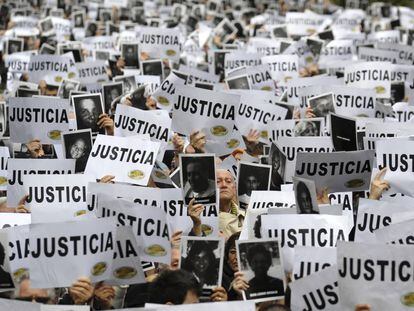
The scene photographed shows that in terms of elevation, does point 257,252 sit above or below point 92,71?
→ above

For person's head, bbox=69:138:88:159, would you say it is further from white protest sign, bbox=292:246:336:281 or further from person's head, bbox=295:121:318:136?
white protest sign, bbox=292:246:336:281

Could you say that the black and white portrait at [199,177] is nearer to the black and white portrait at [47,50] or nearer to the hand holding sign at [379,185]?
the hand holding sign at [379,185]

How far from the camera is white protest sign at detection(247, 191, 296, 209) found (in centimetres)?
914

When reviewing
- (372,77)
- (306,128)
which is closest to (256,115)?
(306,128)

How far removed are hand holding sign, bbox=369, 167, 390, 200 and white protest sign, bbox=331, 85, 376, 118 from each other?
164 inches

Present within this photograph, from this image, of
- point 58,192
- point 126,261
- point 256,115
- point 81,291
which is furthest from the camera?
point 256,115

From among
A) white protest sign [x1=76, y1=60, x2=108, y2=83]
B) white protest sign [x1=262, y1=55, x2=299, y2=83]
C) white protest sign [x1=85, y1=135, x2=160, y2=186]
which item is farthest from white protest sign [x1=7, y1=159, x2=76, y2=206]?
white protest sign [x1=262, y1=55, x2=299, y2=83]

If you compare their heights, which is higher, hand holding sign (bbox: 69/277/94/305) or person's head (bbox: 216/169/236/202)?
hand holding sign (bbox: 69/277/94/305)

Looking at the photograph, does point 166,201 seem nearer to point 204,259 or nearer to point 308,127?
point 204,259

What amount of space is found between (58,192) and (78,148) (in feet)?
6.38

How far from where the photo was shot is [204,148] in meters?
11.6

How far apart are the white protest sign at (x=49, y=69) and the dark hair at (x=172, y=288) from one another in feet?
33.9

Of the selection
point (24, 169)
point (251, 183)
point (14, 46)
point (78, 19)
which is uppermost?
point (24, 169)

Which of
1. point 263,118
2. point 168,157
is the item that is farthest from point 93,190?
point 263,118
